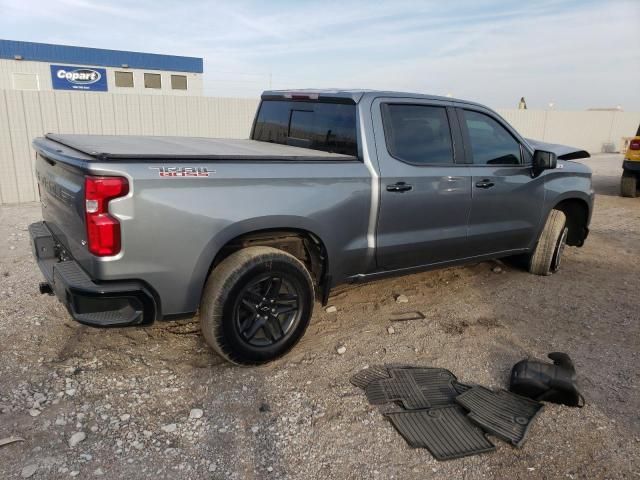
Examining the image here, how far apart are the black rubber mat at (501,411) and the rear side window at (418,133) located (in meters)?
1.81

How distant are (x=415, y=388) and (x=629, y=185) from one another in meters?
10.1

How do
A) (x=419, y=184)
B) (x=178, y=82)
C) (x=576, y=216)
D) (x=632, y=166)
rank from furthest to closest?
(x=178, y=82), (x=632, y=166), (x=576, y=216), (x=419, y=184)

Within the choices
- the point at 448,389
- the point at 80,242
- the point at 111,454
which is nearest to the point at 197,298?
the point at 80,242

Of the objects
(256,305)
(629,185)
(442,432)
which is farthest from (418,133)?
(629,185)

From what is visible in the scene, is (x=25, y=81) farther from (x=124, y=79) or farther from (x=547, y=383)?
(x=547, y=383)

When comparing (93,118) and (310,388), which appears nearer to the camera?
(310,388)

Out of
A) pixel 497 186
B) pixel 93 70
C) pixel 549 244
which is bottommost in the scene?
pixel 549 244

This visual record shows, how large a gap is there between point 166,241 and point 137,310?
1.45ft

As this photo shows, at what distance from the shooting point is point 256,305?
340 centimetres

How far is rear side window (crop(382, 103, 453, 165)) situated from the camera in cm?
393

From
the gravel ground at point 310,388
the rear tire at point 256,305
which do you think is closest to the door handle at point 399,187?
the rear tire at point 256,305

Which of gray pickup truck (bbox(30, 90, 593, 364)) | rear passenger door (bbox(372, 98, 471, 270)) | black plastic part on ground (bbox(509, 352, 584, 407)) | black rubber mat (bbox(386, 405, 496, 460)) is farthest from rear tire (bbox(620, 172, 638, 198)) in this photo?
black rubber mat (bbox(386, 405, 496, 460))

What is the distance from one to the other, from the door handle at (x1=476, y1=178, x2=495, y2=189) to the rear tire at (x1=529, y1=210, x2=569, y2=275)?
126 cm

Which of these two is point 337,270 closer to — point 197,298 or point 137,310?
point 197,298
